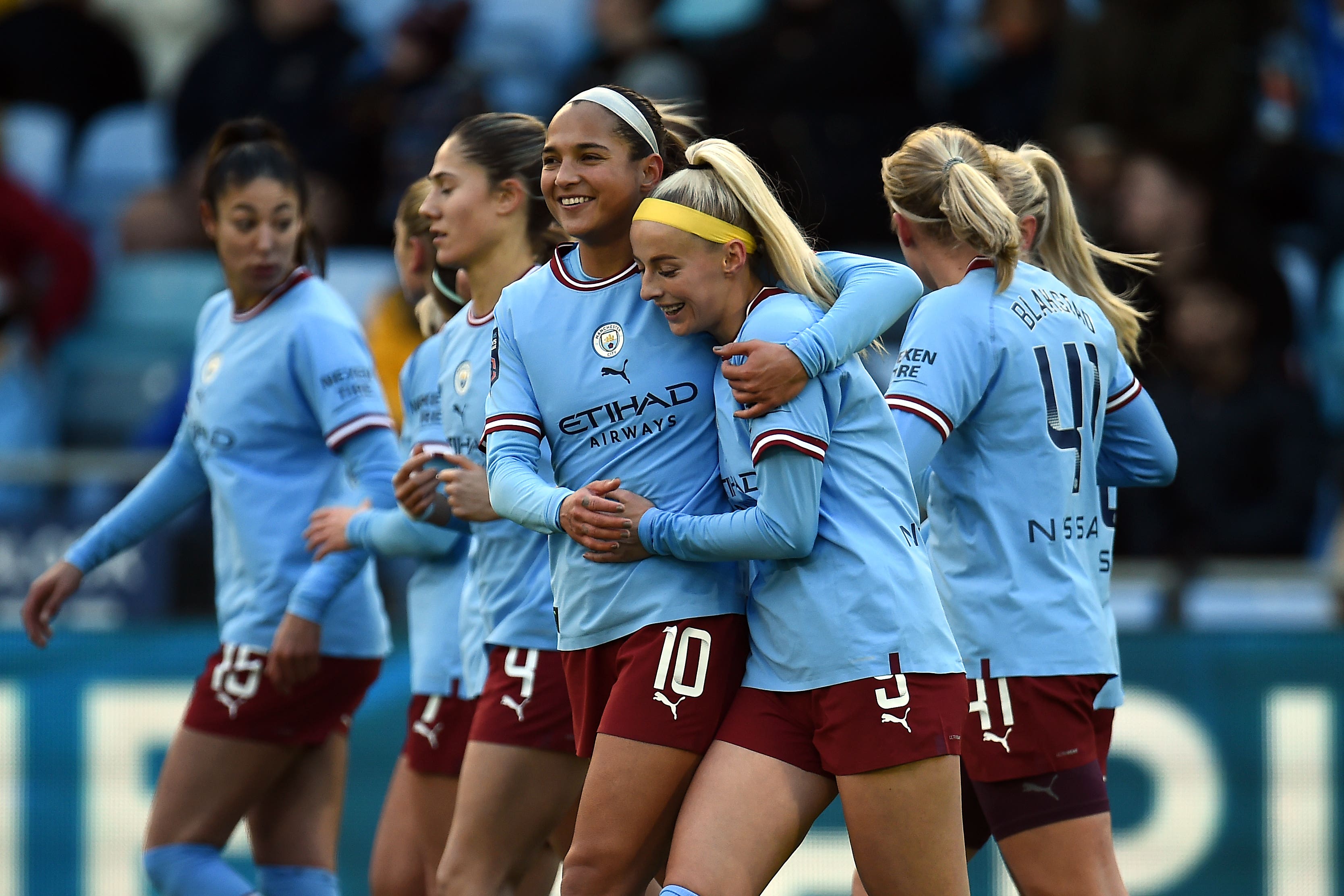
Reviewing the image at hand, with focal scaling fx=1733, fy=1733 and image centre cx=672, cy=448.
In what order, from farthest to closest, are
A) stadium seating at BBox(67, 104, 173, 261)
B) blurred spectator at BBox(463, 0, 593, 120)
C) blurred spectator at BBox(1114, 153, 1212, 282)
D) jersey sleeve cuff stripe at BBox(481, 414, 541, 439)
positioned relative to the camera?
stadium seating at BBox(67, 104, 173, 261), blurred spectator at BBox(463, 0, 593, 120), blurred spectator at BBox(1114, 153, 1212, 282), jersey sleeve cuff stripe at BBox(481, 414, 541, 439)

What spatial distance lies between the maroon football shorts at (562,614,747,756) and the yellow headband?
76 centimetres

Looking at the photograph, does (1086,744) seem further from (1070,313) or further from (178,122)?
(178,122)

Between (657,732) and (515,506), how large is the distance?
0.53 m

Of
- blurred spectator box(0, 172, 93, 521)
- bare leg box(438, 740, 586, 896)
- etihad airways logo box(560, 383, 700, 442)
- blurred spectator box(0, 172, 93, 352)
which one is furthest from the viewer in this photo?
blurred spectator box(0, 172, 93, 352)

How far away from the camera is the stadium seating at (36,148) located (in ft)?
36.1

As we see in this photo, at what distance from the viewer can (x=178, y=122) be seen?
10.9 m

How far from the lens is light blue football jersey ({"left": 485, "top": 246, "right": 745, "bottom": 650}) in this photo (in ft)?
11.4

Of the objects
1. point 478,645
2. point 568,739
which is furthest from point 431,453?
point 568,739

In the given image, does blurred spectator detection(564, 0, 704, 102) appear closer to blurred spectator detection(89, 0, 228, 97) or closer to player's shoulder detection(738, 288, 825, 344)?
blurred spectator detection(89, 0, 228, 97)

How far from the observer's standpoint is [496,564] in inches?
169

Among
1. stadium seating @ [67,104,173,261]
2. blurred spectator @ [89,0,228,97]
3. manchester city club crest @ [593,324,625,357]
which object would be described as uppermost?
blurred spectator @ [89,0,228,97]

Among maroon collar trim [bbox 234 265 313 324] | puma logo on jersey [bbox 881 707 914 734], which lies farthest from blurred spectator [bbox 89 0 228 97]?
puma logo on jersey [bbox 881 707 914 734]

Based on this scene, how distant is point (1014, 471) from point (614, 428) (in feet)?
3.09

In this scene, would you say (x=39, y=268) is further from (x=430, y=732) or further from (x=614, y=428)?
(x=614, y=428)
